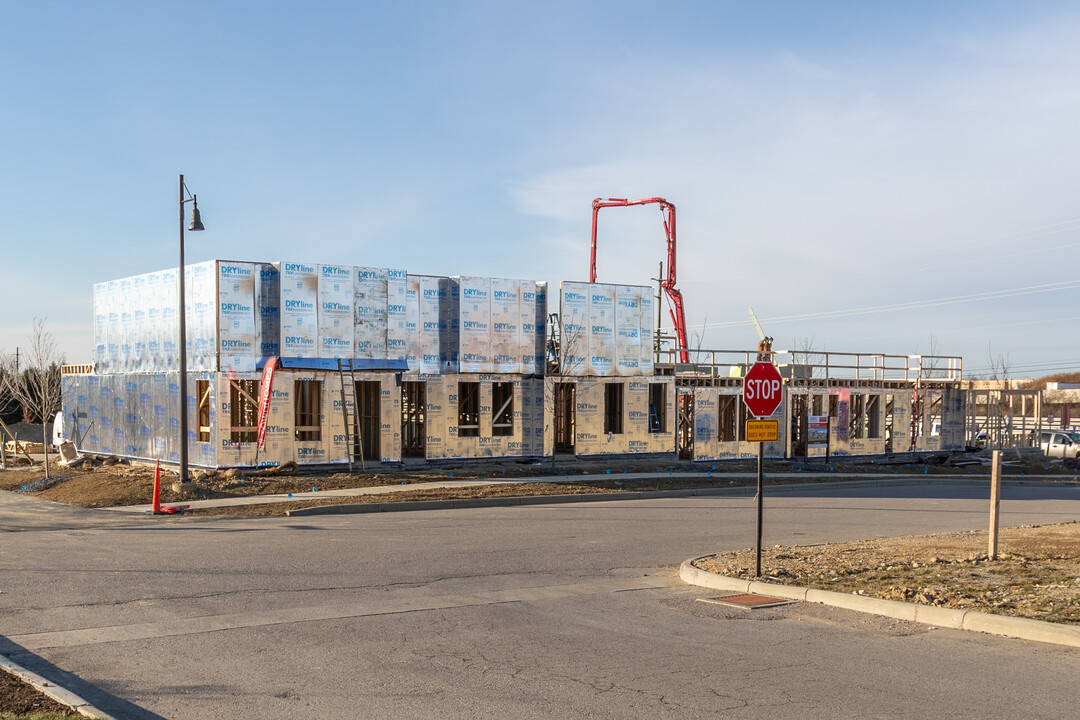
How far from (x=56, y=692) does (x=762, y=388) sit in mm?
8292

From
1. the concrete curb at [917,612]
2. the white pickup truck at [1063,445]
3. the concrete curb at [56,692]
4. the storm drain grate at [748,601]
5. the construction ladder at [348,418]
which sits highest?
the construction ladder at [348,418]

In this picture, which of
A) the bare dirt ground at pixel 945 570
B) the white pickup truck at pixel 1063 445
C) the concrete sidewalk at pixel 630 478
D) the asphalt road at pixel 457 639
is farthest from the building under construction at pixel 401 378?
the bare dirt ground at pixel 945 570

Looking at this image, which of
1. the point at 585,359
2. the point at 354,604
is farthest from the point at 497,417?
the point at 354,604

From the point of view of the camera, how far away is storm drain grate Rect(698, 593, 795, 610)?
10742mm

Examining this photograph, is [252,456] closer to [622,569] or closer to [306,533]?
[306,533]

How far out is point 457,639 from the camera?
901 cm

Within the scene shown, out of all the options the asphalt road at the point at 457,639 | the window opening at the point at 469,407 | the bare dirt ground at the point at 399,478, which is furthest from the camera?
the window opening at the point at 469,407

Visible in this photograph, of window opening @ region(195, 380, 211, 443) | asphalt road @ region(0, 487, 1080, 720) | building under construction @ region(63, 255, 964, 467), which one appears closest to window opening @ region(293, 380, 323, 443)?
building under construction @ region(63, 255, 964, 467)

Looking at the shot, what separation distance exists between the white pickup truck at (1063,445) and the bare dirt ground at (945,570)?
3002 centimetres

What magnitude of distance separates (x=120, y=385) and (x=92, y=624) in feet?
81.6

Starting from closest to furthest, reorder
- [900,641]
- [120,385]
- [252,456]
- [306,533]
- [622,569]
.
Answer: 1. [900,641]
2. [622,569]
3. [306,533]
4. [252,456]
5. [120,385]

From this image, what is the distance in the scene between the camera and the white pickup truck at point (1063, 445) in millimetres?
42844

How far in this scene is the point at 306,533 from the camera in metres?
16.8

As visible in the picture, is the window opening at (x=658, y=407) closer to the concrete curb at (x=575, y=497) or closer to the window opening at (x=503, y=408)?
the window opening at (x=503, y=408)
